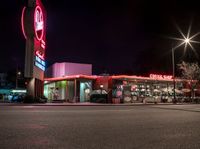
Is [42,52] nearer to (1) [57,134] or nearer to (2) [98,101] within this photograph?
(2) [98,101]

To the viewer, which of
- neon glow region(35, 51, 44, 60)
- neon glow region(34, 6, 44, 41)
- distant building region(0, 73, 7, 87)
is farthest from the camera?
distant building region(0, 73, 7, 87)

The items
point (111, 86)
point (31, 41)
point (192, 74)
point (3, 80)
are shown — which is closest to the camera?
point (31, 41)

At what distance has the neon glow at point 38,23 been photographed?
4503cm

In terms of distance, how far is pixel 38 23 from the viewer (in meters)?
47.1

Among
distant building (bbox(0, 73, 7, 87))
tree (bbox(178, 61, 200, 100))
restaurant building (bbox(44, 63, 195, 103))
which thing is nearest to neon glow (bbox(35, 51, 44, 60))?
restaurant building (bbox(44, 63, 195, 103))

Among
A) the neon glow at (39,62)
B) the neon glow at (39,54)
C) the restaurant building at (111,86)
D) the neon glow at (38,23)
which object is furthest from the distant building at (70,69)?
the neon glow at (38,23)

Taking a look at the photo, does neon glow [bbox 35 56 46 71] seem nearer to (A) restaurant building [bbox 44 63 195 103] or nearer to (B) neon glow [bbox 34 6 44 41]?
(B) neon glow [bbox 34 6 44 41]

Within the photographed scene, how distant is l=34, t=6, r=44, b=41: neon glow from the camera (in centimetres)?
4503

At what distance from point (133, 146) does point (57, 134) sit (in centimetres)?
301

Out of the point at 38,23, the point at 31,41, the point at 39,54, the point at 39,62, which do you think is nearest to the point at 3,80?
the point at 39,62

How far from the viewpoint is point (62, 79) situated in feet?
191

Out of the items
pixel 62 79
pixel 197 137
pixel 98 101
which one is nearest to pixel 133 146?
pixel 197 137

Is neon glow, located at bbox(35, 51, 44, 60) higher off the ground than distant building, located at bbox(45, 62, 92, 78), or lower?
higher

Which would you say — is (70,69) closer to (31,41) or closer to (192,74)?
(31,41)
